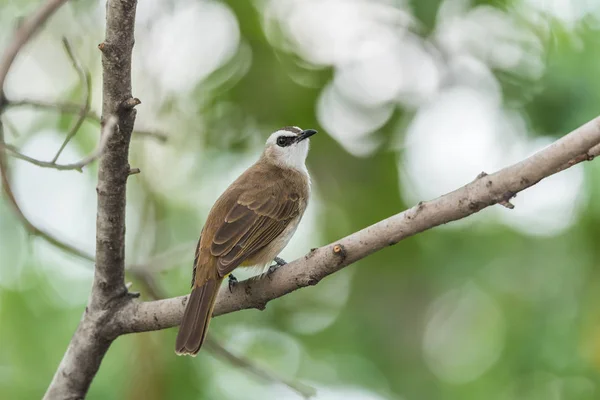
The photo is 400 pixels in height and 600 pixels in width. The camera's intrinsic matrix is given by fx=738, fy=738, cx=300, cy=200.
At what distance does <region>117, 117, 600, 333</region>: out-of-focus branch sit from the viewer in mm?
2379

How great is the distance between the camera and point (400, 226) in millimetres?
2697

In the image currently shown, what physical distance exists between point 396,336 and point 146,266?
308 centimetres

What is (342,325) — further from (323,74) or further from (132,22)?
(132,22)

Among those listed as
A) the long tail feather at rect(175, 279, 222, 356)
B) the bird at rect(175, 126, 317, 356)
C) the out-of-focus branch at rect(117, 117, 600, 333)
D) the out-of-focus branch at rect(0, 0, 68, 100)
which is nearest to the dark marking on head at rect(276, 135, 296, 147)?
the bird at rect(175, 126, 317, 356)

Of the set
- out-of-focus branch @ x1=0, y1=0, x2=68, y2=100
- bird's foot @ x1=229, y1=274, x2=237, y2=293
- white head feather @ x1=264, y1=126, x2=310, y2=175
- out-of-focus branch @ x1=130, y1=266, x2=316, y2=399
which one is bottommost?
out-of-focus branch @ x1=130, y1=266, x2=316, y2=399

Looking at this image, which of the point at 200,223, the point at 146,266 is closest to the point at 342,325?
the point at 200,223

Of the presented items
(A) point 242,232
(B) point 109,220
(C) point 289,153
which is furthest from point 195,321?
(C) point 289,153

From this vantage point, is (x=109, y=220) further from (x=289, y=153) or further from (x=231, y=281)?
(x=289, y=153)

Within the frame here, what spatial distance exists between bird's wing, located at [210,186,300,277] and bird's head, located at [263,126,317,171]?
0.68m

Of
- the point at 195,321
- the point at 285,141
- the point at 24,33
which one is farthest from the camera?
the point at 285,141

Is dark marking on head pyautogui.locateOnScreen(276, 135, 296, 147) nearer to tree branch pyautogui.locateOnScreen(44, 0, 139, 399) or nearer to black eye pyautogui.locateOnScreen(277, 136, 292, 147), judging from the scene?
black eye pyautogui.locateOnScreen(277, 136, 292, 147)

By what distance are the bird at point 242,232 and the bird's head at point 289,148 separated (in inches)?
5.8

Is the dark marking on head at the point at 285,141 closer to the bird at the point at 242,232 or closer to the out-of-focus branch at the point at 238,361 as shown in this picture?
the bird at the point at 242,232

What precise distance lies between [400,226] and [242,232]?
1.74 metres
